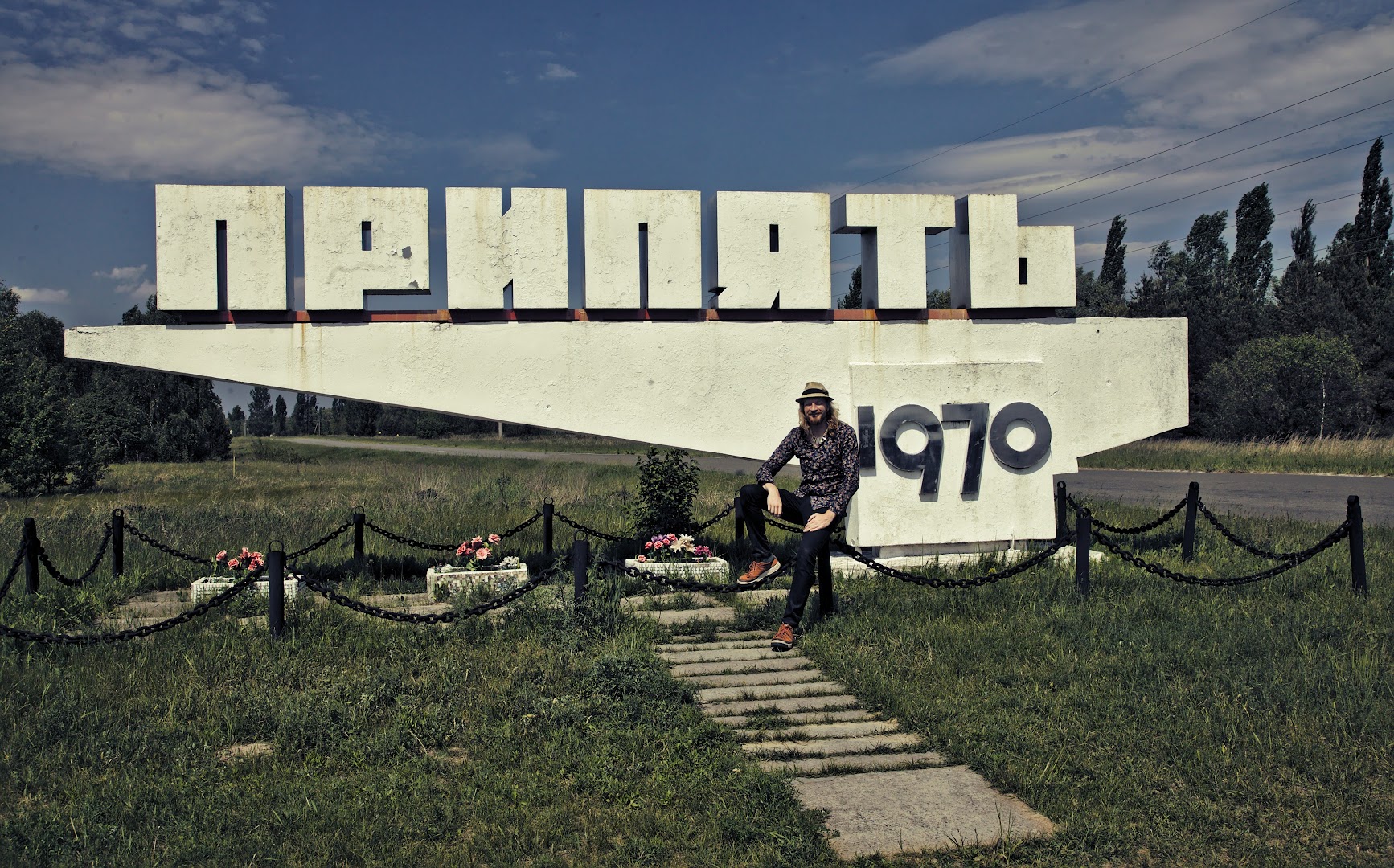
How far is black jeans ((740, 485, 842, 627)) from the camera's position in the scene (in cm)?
737

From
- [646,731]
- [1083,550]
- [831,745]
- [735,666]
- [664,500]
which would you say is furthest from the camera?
[664,500]

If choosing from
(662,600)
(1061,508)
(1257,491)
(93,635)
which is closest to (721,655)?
(662,600)

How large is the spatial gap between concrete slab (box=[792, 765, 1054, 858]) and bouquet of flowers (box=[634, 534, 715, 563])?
5.20m

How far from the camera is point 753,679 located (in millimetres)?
6656

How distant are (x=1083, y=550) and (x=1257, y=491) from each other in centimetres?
1301

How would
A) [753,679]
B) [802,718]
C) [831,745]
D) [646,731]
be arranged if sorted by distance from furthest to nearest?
[753,679], [802,718], [646,731], [831,745]

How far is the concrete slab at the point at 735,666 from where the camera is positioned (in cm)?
686

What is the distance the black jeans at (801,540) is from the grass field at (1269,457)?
15139mm

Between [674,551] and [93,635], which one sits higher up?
[674,551]

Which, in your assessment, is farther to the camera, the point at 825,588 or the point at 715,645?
the point at 825,588

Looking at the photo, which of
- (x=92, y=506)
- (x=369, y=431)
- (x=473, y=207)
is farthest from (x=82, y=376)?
(x=473, y=207)

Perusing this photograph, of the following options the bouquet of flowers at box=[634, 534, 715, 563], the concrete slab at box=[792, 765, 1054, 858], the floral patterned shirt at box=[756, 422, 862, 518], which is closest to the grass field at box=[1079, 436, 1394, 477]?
the bouquet of flowers at box=[634, 534, 715, 563]

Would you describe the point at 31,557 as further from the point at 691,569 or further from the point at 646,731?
the point at 646,731

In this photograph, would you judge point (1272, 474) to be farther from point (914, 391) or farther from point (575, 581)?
point (575, 581)
